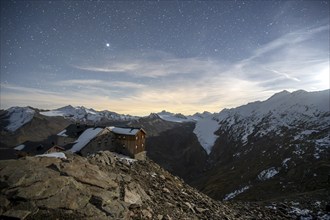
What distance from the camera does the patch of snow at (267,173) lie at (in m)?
61.5

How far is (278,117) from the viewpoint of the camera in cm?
12925

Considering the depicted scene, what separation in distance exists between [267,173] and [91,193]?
2363 inches

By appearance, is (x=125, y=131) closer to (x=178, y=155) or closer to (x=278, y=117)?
(x=278, y=117)

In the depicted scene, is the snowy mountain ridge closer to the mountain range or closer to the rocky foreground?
the mountain range

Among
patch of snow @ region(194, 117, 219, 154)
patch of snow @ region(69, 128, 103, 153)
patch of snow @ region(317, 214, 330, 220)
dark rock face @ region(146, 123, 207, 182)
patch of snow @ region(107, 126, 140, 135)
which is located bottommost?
dark rock face @ region(146, 123, 207, 182)

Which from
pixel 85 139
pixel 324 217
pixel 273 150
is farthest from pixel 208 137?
pixel 324 217

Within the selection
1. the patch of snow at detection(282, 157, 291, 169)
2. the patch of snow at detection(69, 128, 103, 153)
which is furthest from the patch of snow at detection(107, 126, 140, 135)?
the patch of snow at detection(282, 157, 291, 169)

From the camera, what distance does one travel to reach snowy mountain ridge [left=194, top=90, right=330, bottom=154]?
10487 centimetres

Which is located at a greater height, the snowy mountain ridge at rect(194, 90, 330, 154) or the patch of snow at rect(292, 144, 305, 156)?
the snowy mountain ridge at rect(194, 90, 330, 154)

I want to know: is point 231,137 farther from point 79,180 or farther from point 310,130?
point 79,180

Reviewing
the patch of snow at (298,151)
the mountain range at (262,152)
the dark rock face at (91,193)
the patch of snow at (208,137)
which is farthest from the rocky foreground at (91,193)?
the patch of snow at (208,137)

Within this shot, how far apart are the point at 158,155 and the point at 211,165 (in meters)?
37.1

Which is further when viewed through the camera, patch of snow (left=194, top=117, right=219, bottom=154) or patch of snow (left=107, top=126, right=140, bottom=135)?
patch of snow (left=194, top=117, right=219, bottom=154)

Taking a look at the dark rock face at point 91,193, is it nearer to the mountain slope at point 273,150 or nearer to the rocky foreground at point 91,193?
the rocky foreground at point 91,193
